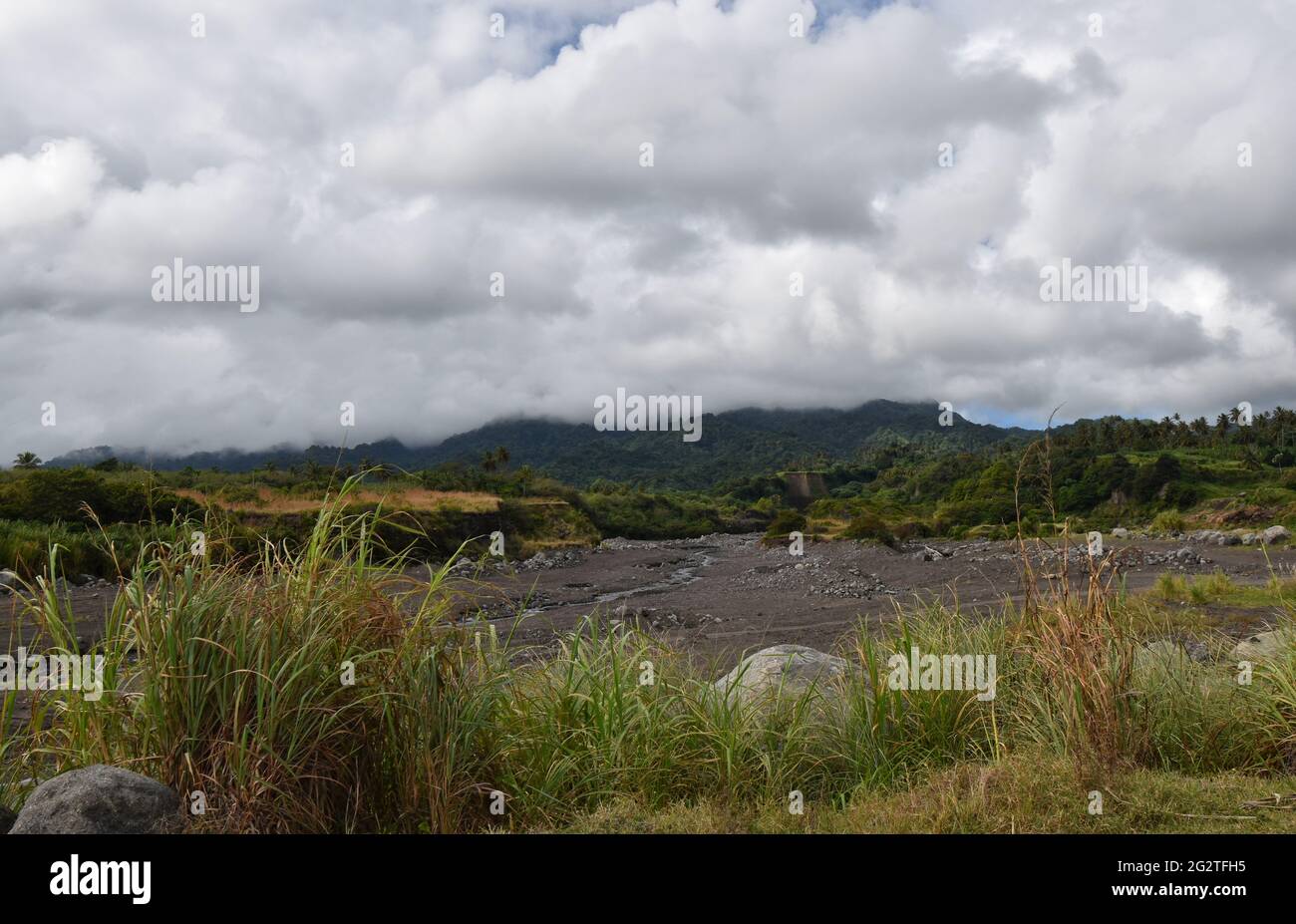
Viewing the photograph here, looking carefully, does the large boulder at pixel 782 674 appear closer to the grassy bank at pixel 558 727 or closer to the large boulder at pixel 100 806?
the grassy bank at pixel 558 727

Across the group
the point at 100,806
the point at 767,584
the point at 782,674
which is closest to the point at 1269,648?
the point at 782,674

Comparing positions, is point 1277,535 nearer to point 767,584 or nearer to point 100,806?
point 767,584

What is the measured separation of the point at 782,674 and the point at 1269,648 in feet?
13.4

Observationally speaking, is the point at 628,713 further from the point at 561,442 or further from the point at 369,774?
the point at 561,442

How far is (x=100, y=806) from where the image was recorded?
3.56m

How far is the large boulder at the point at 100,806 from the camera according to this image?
11.6 ft

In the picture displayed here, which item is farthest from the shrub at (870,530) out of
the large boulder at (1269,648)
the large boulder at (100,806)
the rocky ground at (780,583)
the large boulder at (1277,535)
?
the large boulder at (100,806)

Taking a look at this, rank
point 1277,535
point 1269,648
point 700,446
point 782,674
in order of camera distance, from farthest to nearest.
→ 1. point 700,446
2. point 1277,535
3. point 1269,648
4. point 782,674

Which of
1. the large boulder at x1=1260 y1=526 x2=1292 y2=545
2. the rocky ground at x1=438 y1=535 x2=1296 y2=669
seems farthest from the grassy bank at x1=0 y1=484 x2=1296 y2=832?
the large boulder at x1=1260 y1=526 x2=1292 y2=545

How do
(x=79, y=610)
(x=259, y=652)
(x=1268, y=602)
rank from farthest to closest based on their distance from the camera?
(x=79, y=610)
(x=1268, y=602)
(x=259, y=652)

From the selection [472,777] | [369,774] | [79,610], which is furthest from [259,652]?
[79,610]

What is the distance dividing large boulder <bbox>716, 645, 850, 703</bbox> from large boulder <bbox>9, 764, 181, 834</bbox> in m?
3.09

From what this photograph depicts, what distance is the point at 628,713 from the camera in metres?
5.17
